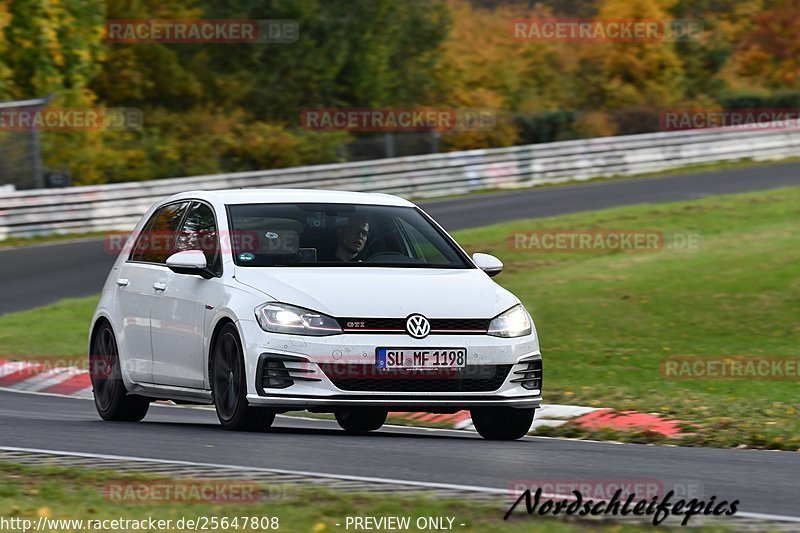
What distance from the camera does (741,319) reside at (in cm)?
1800

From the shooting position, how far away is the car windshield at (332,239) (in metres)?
10.2

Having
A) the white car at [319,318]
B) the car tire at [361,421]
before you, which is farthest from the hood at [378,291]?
the car tire at [361,421]

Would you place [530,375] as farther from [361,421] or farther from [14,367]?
[14,367]

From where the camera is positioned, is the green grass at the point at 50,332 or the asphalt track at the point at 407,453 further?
the green grass at the point at 50,332

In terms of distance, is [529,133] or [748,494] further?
[529,133]

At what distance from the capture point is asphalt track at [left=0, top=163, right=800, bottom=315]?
23641 mm

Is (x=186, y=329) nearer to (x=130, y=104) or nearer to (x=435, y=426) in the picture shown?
(x=435, y=426)

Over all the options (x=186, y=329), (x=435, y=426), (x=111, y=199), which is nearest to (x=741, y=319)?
(x=435, y=426)

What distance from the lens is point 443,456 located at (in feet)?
28.5

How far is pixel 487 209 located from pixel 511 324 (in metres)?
22.8

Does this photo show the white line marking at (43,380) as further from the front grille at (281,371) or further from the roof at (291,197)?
the front grille at (281,371)

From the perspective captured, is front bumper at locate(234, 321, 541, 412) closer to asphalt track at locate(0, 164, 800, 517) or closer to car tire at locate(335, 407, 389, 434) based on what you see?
asphalt track at locate(0, 164, 800, 517)

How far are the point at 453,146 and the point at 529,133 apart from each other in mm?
2902

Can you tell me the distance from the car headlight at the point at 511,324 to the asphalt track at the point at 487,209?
12.9m
